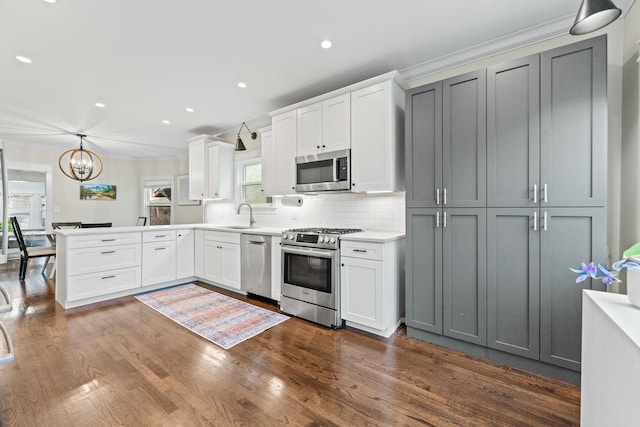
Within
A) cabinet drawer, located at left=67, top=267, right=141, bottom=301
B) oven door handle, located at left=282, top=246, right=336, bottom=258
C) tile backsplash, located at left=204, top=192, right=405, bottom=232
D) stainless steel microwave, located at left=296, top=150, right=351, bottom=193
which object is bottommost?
cabinet drawer, located at left=67, top=267, right=141, bottom=301

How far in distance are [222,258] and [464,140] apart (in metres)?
3.37

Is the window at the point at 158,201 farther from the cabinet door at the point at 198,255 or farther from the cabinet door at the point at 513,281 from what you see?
the cabinet door at the point at 513,281

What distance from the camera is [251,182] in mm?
4914

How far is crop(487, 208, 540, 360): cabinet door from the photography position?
2.06 metres

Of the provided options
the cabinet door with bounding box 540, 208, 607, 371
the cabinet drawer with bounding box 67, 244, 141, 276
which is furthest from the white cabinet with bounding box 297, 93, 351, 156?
the cabinet drawer with bounding box 67, 244, 141, 276

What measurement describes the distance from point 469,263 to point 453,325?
21.7 inches

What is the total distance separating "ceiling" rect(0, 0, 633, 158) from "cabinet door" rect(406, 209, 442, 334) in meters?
1.58

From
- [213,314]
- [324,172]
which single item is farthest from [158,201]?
[324,172]

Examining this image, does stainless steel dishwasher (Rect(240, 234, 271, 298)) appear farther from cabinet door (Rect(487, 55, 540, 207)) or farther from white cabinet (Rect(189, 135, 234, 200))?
cabinet door (Rect(487, 55, 540, 207))

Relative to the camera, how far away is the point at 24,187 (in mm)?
6566

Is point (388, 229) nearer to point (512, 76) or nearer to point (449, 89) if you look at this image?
point (449, 89)

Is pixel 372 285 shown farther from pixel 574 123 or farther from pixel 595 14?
pixel 595 14

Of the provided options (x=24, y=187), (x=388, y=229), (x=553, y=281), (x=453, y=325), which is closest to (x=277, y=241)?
(x=388, y=229)

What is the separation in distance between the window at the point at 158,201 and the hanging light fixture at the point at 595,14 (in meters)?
7.83
